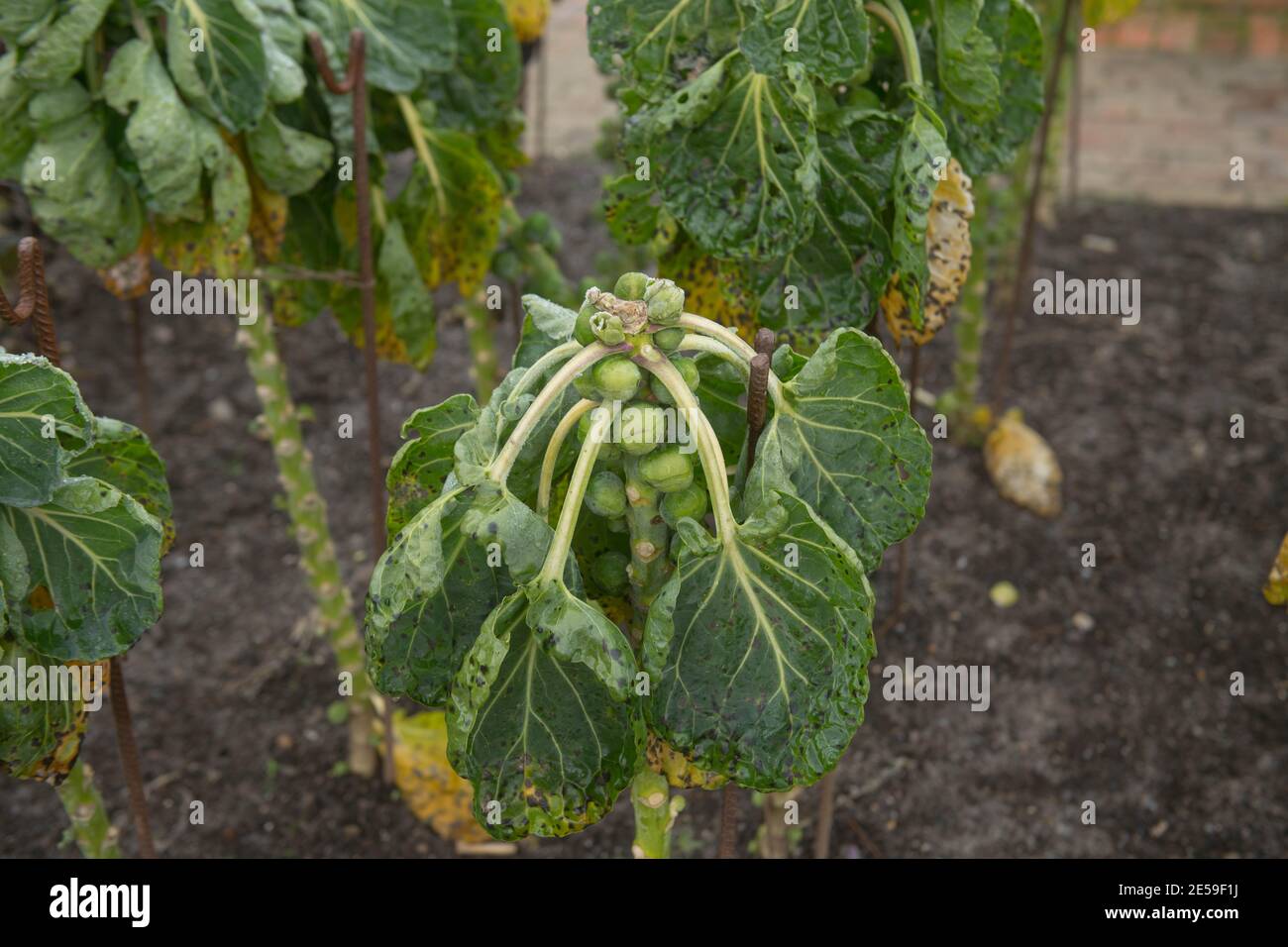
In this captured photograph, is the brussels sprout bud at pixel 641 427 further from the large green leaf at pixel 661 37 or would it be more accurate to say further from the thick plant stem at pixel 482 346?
the thick plant stem at pixel 482 346

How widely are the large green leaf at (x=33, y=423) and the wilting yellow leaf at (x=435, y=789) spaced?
1.72 metres

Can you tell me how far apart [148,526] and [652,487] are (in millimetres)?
836

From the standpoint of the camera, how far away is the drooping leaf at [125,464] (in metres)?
2.14

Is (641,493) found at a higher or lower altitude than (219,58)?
lower

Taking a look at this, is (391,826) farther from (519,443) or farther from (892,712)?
(519,443)

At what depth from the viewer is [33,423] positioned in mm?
1799

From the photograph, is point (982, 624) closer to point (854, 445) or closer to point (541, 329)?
point (854, 445)

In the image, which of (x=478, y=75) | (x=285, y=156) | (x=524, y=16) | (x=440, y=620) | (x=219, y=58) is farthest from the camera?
(x=524, y=16)

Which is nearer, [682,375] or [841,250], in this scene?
[682,375]

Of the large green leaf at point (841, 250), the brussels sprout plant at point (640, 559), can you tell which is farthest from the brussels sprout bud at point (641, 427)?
the large green leaf at point (841, 250)

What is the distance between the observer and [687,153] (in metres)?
2.29

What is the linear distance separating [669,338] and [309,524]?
1830 millimetres

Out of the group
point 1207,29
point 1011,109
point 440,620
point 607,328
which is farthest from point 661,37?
point 1207,29
